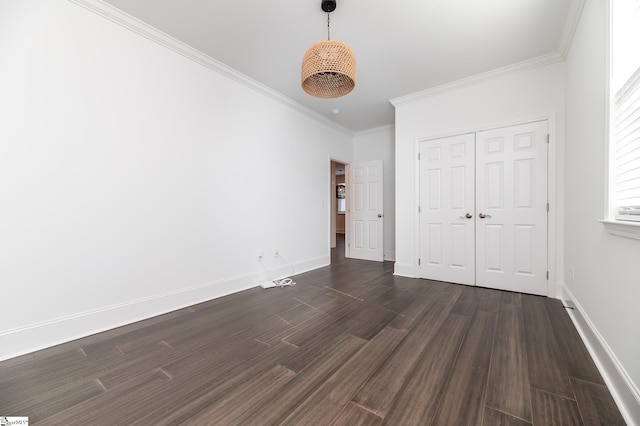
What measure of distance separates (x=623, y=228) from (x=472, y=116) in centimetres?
266

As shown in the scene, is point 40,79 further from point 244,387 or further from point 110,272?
point 244,387

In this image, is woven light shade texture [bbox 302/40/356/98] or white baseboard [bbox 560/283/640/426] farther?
woven light shade texture [bbox 302/40/356/98]

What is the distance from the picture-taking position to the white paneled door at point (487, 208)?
316cm

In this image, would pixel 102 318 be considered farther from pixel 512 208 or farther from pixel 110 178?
pixel 512 208

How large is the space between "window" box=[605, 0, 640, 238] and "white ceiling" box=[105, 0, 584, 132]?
→ 104cm

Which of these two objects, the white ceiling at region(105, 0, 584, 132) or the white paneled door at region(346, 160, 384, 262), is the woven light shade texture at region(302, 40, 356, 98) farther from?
the white paneled door at region(346, 160, 384, 262)

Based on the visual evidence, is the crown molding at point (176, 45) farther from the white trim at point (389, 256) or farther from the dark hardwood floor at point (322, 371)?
the white trim at point (389, 256)

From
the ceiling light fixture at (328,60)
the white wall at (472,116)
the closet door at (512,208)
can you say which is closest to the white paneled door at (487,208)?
the closet door at (512,208)

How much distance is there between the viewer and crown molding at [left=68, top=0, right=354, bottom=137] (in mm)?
2244

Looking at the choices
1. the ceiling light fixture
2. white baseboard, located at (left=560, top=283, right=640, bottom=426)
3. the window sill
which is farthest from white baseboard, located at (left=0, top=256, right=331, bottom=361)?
the window sill

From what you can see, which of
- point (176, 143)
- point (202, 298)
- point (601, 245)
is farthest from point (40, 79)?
point (601, 245)

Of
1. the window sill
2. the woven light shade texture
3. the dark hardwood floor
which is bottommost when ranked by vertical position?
the dark hardwood floor

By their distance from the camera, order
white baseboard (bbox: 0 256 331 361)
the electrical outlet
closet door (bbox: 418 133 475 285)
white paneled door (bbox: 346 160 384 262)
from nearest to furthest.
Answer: white baseboard (bbox: 0 256 331 361) < the electrical outlet < closet door (bbox: 418 133 475 285) < white paneled door (bbox: 346 160 384 262)

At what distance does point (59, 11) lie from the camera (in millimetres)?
2059
